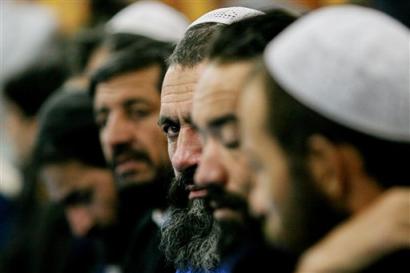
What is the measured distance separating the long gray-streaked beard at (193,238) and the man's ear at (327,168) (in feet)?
3.81

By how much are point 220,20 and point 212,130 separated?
1.10 metres

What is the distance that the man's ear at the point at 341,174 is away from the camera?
368 cm

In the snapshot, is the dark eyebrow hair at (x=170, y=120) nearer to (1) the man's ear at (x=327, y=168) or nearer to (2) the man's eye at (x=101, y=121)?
(1) the man's ear at (x=327, y=168)

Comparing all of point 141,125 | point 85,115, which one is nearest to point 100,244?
point 85,115

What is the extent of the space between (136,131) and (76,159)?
41.5 inches

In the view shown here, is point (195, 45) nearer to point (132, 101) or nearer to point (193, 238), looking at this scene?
point (193, 238)

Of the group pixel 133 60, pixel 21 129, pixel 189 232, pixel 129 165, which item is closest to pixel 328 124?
pixel 189 232

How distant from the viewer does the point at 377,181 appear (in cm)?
372

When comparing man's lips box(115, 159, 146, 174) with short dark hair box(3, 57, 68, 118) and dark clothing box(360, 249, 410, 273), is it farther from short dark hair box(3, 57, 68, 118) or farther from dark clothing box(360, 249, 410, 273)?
dark clothing box(360, 249, 410, 273)

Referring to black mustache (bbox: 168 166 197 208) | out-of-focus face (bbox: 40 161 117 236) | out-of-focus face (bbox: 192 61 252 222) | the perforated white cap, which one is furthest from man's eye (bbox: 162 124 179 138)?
out-of-focus face (bbox: 40 161 117 236)

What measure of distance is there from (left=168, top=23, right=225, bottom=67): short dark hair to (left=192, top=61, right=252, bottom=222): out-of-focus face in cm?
71

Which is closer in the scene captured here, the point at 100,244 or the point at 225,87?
the point at 225,87

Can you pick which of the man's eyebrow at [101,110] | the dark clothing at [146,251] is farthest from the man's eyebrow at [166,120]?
the man's eyebrow at [101,110]

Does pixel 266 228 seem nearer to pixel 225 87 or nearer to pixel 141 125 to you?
pixel 225 87
